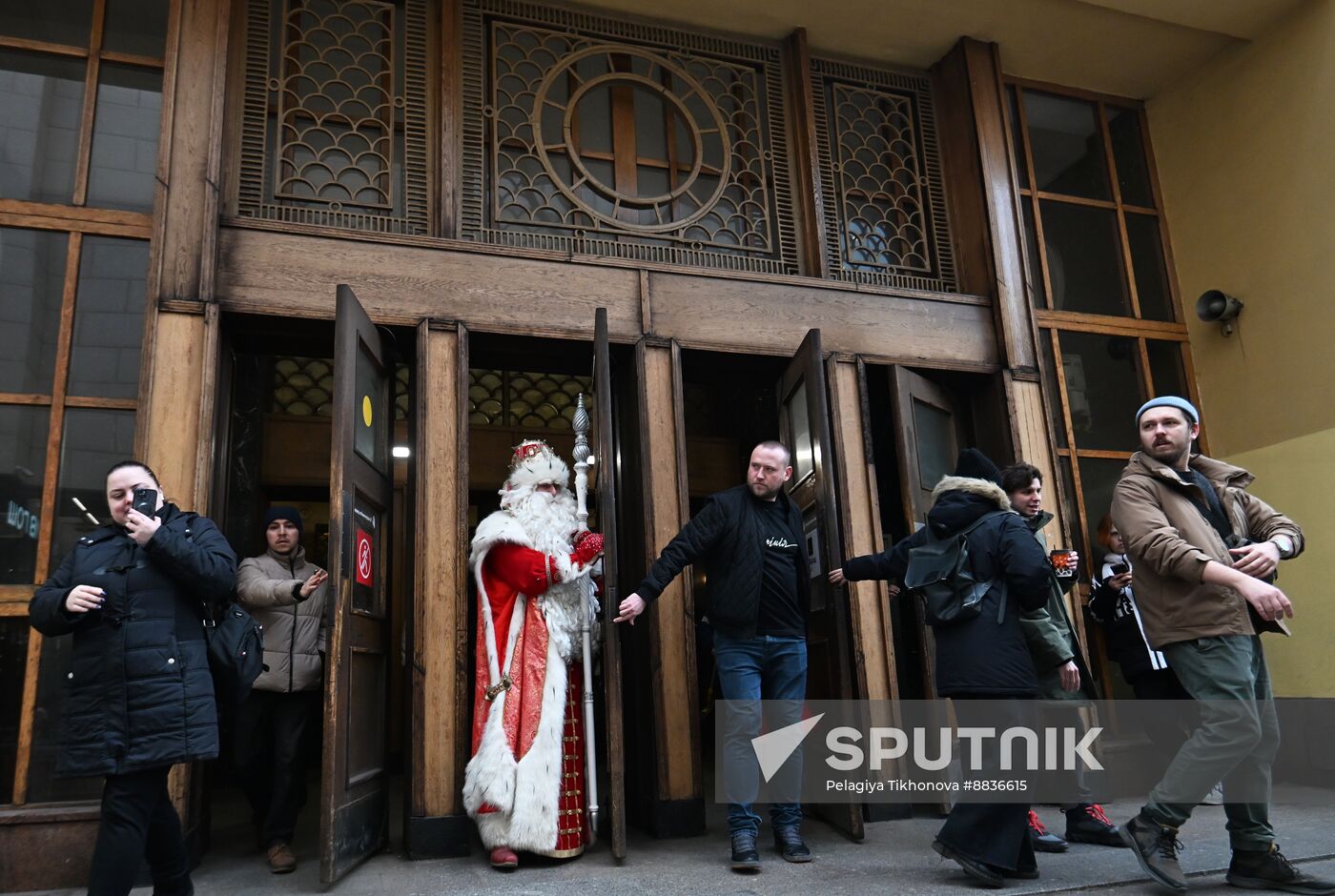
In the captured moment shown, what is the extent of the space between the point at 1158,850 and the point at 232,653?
3.08 meters

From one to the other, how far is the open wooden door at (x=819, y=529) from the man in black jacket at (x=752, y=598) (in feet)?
0.65

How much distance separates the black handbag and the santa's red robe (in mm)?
989

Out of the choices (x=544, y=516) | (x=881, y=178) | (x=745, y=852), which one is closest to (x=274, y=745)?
(x=544, y=516)

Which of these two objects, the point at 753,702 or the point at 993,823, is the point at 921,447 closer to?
the point at 753,702

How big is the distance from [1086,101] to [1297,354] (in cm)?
217

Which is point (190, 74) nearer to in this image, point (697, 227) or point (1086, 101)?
point (697, 227)

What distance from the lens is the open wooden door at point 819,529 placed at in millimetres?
4137

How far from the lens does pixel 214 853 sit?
13.6 feet

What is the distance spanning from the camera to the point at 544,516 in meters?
4.20

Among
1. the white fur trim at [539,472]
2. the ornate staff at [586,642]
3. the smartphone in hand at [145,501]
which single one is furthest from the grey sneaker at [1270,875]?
the smartphone in hand at [145,501]

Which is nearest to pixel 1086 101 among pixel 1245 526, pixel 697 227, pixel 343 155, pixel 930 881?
pixel 697 227

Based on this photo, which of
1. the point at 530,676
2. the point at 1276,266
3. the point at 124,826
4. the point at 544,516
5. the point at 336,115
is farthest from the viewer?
the point at 1276,266

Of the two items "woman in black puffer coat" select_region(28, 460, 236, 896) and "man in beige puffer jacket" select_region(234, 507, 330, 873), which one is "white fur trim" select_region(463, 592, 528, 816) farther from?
"woman in black puffer coat" select_region(28, 460, 236, 896)

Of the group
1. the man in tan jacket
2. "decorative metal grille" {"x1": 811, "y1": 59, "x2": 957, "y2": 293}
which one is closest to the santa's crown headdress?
"decorative metal grille" {"x1": 811, "y1": 59, "x2": 957, "y2": 293}
